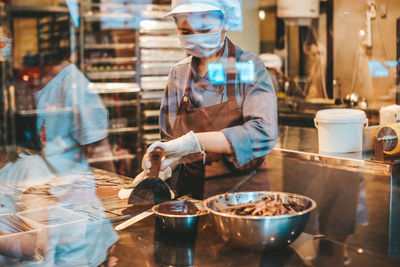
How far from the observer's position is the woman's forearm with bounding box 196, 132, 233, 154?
1906 mm

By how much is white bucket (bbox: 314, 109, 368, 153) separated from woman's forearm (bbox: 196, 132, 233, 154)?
582 mm

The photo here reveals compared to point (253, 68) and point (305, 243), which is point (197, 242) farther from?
A: point (253, 68)

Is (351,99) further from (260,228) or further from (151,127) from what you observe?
(260,228)

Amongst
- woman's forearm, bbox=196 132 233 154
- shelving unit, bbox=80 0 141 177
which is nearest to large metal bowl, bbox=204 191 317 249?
woman's forearm, bbox=196 132 233 154

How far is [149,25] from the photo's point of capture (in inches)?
133

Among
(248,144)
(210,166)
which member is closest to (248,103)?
(248,144)

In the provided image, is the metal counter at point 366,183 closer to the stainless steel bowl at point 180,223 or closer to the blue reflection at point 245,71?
the blue reflection at point 245,71

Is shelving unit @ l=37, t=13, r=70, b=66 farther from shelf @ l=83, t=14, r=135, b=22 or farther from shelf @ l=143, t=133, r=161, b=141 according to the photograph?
shelf @ l=143, t=133, r=161, b=141

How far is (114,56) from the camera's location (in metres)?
4.93

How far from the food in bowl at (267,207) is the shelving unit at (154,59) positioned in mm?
819

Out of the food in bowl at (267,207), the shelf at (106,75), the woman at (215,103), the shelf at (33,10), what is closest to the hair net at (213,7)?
the woman at (215,103)

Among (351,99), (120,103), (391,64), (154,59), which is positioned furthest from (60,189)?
(351,99)

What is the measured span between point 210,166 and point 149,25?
1.68m

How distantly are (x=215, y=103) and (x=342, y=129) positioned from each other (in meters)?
0.66
